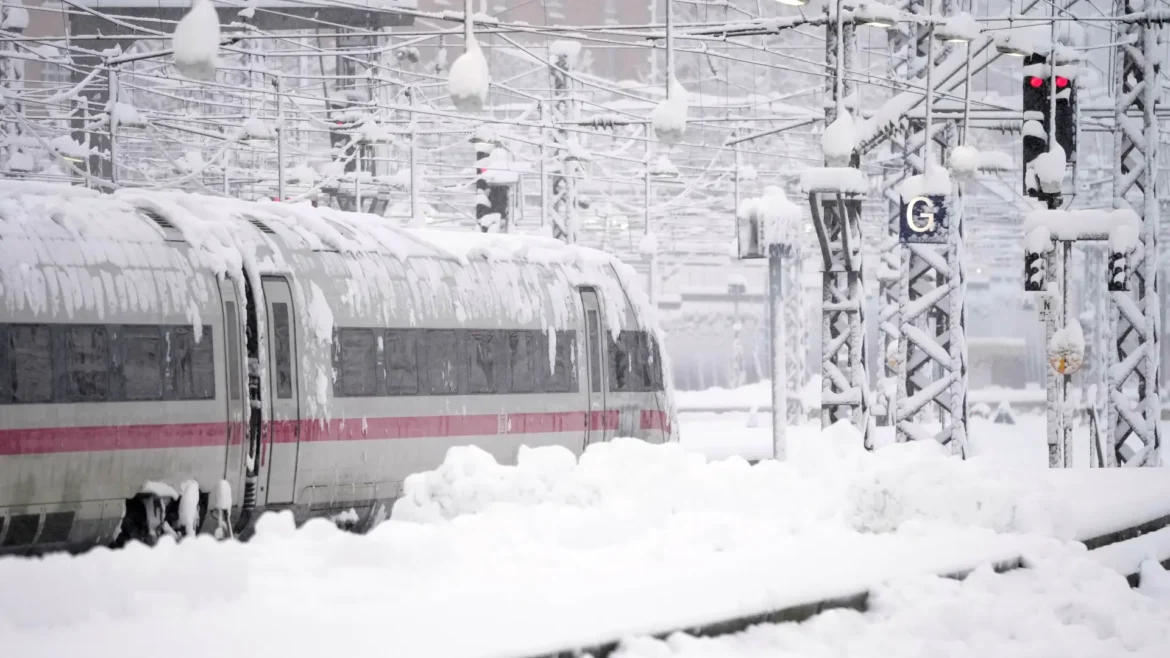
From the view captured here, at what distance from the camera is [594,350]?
61.5ft

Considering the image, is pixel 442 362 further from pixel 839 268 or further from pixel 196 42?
pixel 839 268

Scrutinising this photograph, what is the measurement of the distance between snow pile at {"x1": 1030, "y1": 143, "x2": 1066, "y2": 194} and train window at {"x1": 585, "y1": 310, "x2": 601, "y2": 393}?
6.59 m

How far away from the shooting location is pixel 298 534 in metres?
10.5

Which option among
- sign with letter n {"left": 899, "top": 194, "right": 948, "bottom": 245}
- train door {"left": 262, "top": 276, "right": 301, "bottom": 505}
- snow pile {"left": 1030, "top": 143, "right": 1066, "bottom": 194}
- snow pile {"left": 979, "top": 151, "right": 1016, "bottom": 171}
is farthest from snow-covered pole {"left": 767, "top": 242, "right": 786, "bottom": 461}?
snow pile {"left": 979, "top": 151, "right": 1016, "bottom": 171}

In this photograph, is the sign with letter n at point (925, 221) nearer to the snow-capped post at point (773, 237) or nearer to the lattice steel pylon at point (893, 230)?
the lattice steel pylon at point (893, 230)

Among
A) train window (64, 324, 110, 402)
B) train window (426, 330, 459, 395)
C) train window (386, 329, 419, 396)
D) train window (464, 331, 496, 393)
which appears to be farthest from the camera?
train window (464, 331, 496, 393)

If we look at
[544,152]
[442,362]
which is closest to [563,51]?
[544,152]

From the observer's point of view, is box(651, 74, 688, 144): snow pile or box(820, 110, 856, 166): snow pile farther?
box(820, 110, 856, 166): snow pile

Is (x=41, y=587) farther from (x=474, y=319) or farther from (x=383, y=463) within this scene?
(x=474, y=319)

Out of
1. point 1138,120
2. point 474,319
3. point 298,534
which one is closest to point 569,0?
point 1138,120

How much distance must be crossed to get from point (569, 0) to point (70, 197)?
180 feet

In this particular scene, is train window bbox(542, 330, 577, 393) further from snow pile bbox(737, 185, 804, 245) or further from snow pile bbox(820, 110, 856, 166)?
snow pile bbox(820, 110, 856, 166)

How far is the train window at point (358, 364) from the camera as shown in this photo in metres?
15.5

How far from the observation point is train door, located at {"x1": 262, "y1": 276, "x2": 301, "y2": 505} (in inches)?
577
